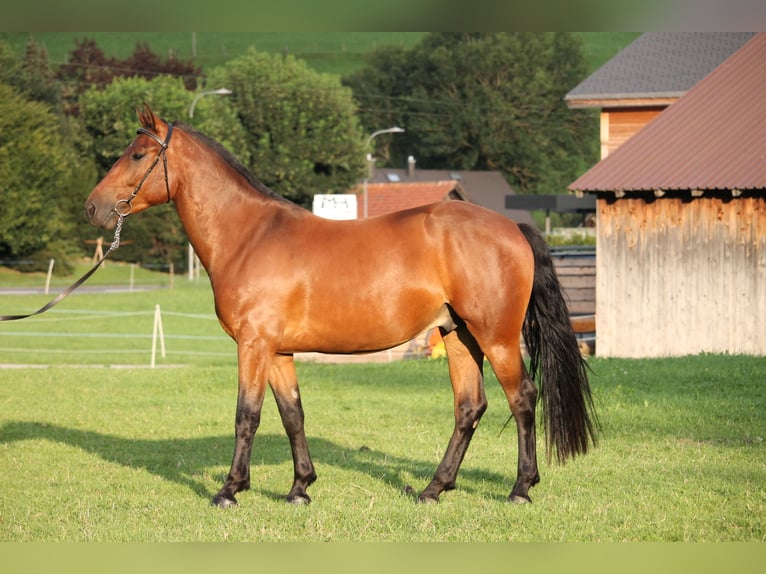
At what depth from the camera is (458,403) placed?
26.4 feet

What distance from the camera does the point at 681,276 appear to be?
19.4 metres

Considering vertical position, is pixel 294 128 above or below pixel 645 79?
above

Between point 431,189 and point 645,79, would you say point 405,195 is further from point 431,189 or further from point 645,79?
point 645,79

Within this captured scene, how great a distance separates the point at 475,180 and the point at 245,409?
239 ft

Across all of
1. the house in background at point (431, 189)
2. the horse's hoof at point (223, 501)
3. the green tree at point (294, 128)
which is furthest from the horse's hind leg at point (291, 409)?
the green tree at point (294, 128)

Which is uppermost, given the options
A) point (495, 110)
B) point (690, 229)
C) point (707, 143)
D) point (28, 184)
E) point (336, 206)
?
point (495, 110)

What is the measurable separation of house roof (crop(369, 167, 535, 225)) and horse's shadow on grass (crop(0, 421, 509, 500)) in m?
63.5

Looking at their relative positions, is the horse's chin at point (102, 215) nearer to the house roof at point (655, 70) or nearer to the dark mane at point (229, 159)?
the dark mane at point (229, 159)

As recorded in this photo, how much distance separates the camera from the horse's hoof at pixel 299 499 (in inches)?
305

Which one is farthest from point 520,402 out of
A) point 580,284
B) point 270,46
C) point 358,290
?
point 270,46

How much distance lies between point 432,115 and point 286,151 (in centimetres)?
3302

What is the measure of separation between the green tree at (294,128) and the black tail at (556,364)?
51.6m

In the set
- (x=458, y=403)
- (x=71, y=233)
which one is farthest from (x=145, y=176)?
(x=71, y=233)

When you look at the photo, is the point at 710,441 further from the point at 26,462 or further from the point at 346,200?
the point at 346,200
